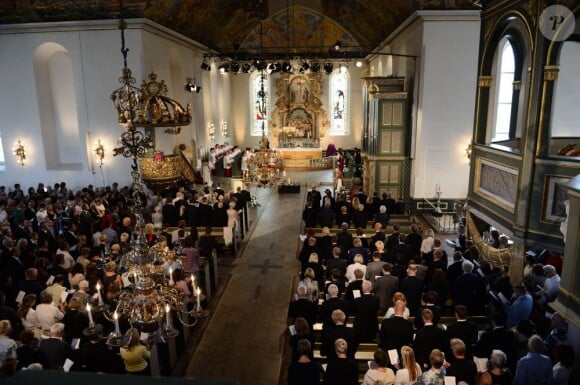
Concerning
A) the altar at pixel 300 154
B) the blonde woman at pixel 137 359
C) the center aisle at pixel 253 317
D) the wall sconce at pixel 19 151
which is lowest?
the center aisle at pixel 253 317

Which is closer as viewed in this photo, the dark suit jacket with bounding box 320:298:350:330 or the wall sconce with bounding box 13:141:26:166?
the dark suit jacket with bounding box 320:298:350:330

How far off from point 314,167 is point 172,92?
10821 mm

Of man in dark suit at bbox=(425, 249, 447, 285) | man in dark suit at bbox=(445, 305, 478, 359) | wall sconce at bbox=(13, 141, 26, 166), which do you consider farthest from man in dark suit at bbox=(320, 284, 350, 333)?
wall sconce at bbox=(13, 141, 26, 166)

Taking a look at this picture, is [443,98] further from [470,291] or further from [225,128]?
[225,128]

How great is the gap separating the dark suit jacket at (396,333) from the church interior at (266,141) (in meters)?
0.63

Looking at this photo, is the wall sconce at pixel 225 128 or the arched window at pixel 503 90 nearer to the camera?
the arched window at pixel 503 90

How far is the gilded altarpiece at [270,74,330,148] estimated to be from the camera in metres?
31.3

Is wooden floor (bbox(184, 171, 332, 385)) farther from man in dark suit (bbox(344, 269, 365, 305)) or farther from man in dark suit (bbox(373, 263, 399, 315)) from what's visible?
man in dark suit (bbox(373, 263, 399, 315))

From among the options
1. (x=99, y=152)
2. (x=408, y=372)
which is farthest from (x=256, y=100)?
(x=408, y=372)

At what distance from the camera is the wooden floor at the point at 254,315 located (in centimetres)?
769

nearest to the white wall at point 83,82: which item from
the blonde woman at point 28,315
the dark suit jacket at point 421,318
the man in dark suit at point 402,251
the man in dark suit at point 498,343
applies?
the blonde woman at point 28,315

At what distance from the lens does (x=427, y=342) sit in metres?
6.11

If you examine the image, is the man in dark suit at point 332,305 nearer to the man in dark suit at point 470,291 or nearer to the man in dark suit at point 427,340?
the man in dark suit at point 427,340

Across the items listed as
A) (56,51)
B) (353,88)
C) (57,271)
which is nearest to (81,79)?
(56,51)
